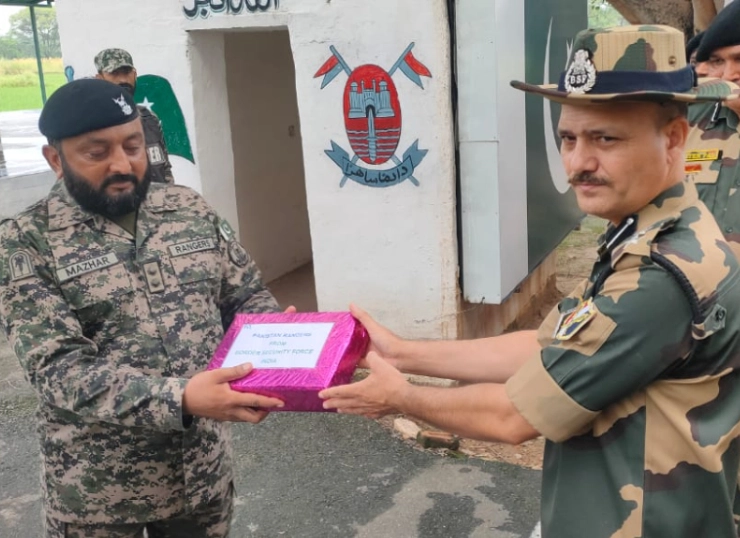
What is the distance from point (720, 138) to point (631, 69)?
6.08 feet

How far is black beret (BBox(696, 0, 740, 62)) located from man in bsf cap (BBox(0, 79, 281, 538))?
215cm

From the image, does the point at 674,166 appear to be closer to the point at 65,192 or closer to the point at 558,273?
the point at 65,192

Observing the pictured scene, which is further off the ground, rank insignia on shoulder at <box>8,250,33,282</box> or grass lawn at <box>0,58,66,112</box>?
grass lawn at <box>0,58,66,112</box>

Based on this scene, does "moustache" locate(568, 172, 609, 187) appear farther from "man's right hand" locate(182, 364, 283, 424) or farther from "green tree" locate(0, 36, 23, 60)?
"green tree" locate(0, 36, 23, 60)

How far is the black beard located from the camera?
7.04 feet

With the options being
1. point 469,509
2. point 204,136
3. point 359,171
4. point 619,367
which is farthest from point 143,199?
point 204,136

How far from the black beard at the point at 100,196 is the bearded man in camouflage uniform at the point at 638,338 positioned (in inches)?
48.3

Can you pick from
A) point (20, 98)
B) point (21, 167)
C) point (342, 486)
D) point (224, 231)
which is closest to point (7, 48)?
point (20, 98)

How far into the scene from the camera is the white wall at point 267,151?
702cm

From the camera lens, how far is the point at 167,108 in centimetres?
555

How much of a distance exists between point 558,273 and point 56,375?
7.08 metres

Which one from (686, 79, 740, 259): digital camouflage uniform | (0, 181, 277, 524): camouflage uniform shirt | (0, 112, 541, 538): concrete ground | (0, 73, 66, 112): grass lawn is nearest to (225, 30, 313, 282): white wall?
(0, 112, 541, 538): concrete ground

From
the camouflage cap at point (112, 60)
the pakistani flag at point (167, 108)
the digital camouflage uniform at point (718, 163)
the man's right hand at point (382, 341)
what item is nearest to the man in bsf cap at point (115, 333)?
the man's right hand at point (382, 341)

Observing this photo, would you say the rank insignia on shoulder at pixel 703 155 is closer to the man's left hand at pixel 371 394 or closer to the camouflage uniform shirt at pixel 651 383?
the camouflage uniform shirt at pixel 651 383
